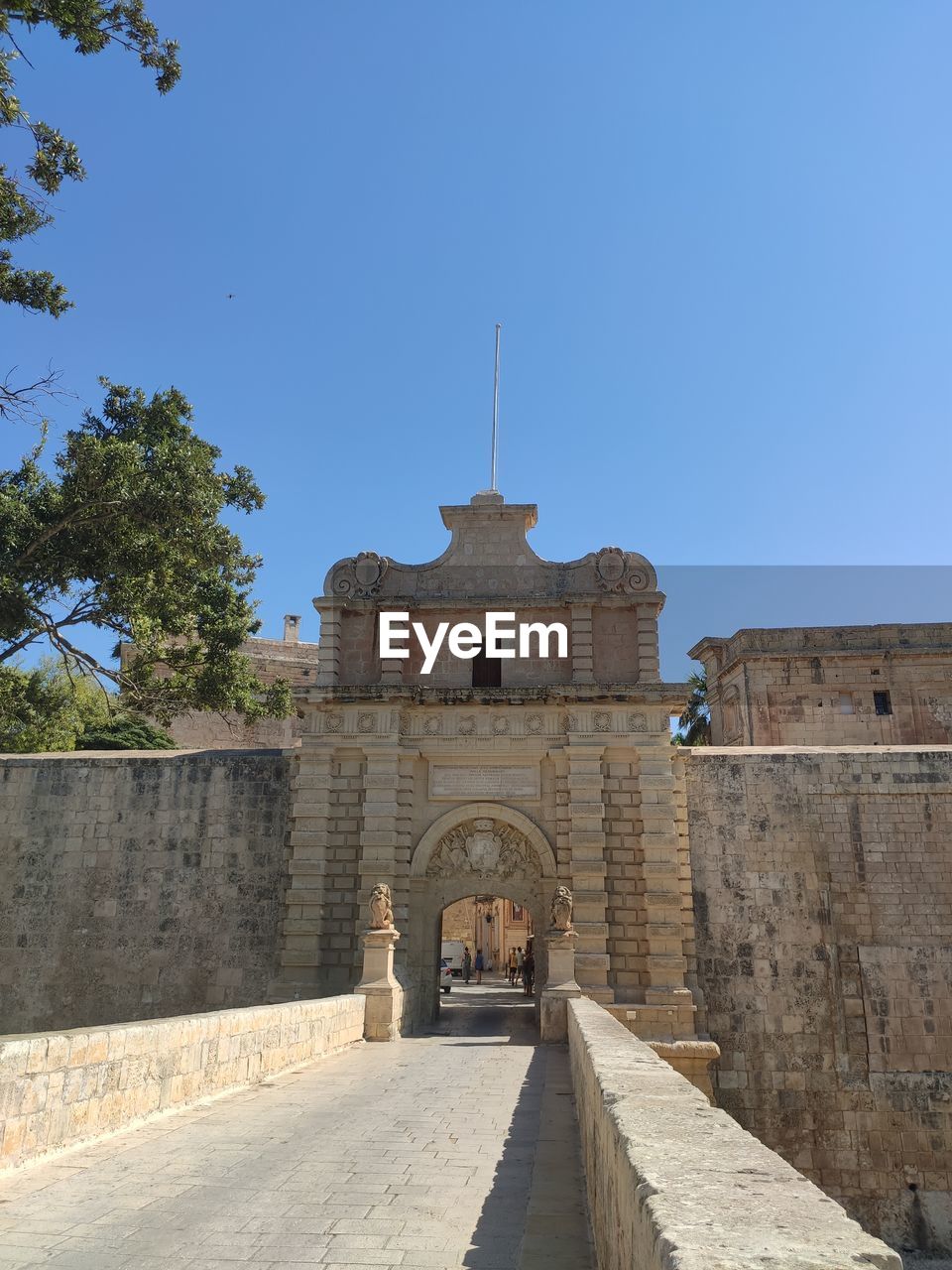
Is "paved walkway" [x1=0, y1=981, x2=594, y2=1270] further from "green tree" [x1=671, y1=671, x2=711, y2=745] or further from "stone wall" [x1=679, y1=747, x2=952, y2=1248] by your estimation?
"green tree" [x1=671, y1=671, x2=711, y2=745]

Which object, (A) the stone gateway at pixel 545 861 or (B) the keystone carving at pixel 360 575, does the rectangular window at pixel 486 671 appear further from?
(B) the keystone carving at pixel 360 575

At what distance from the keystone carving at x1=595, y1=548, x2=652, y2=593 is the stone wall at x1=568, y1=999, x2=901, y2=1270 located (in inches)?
538

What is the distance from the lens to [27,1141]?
191 inches

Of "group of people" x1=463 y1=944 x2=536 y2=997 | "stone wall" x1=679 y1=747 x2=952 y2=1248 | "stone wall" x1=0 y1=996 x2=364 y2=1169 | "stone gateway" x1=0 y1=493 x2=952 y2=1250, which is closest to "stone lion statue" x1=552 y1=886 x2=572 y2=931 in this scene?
"stone gateway" x1=0 y1=493 x2=952 y2=1250

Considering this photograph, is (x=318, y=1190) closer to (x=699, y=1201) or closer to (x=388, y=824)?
(x=699, y=1201)

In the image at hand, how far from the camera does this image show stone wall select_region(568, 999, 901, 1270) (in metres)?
1.67

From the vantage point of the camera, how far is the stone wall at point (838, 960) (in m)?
14.6

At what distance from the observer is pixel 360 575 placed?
1775 cm

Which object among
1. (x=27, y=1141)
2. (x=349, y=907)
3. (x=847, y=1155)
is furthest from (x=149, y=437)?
(x=847, y=1155)

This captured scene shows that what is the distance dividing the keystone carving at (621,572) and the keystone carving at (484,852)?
4880mm

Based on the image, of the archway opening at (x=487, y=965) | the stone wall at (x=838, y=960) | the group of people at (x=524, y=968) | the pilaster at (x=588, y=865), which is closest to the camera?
the stone wall at (x=838, y=960)

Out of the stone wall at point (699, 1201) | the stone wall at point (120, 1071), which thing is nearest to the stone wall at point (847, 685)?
the stone wall at point (120, 1071)

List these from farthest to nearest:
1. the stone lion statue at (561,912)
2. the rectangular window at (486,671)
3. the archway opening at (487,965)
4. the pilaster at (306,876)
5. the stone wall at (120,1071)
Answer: the archway opening at (487,965), the rectangular window at (486,671), the pilaster at (306,876), the stone lion statue at (561,912), the stone wall at (120,1071)

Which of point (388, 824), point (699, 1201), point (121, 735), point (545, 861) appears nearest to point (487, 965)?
point (121, 735)
